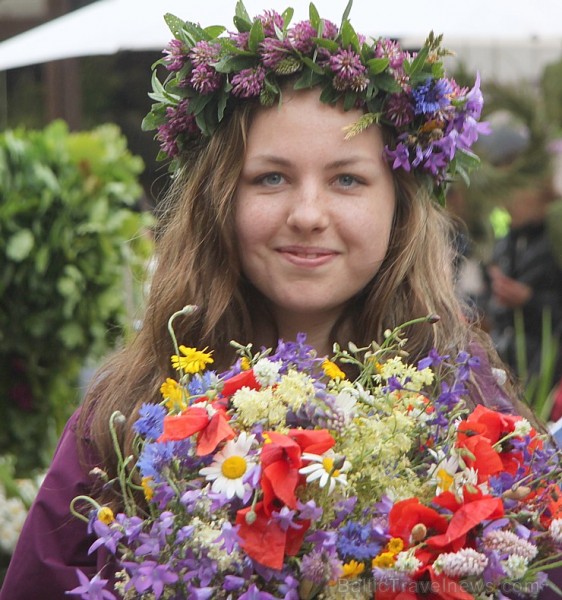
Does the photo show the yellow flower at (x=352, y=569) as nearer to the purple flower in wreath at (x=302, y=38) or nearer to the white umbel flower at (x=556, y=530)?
the white umbel flower at (x=556, y=530)

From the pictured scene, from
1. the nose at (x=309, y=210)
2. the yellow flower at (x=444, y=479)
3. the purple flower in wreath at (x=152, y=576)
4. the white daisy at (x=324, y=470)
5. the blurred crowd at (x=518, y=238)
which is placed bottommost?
the blurred crowd at (x=518, y=238)

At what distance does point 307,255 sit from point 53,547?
27.0 inches

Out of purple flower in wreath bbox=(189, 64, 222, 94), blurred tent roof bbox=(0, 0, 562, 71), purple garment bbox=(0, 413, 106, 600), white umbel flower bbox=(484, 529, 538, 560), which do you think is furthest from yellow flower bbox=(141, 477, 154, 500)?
blurred tent roof bbox=(0, 0, 562, 71)

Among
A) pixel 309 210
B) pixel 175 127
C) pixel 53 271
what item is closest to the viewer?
pixel 309 210

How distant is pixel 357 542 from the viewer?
155cm

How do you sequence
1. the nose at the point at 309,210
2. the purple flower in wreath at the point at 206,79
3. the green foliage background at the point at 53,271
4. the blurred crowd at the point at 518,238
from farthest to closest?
1. the blurred crowd at the point at 518,238
2. the green foliage background at the point at 53,271
3. the purple flower in wreath at the point at 206,79
4. the nose at the point at 309,210

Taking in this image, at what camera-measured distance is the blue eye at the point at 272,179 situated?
2.20 meters

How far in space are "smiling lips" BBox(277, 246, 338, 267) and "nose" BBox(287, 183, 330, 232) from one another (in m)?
0.04

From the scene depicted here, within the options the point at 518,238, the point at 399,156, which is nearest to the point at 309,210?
the point at 399,156

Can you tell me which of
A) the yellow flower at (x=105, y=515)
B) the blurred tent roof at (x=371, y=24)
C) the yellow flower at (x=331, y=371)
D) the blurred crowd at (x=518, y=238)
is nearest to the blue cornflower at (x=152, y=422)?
the yellow flower at (x=105, y=515)

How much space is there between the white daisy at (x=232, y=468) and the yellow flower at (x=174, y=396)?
0.39ft

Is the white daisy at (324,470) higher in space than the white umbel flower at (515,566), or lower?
higher

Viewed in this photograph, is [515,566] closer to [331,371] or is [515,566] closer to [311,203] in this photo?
[331,371]

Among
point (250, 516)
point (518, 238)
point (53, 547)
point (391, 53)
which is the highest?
point (391, 53)
